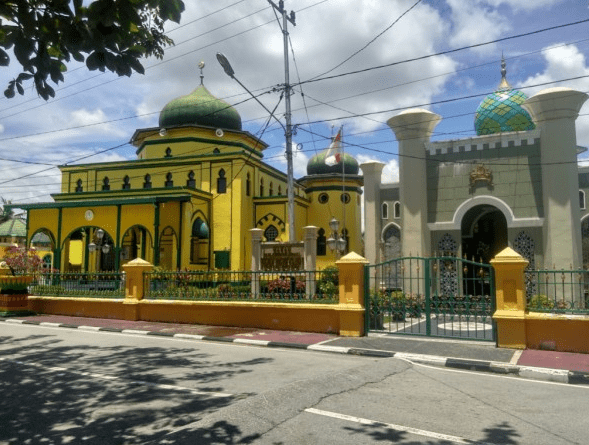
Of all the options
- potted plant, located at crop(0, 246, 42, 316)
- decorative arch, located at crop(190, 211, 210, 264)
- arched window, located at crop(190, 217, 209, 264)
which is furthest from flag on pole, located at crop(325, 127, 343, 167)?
potted plant, located at crop(0, 246, 42, 316)

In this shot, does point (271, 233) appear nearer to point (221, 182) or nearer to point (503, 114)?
point (221, 182)

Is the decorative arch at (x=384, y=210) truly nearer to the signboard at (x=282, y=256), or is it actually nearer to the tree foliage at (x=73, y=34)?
the signboard at (x=282, y=256)

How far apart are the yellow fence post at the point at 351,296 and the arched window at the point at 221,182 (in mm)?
18776

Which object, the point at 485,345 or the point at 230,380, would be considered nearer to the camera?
the point at 230,380

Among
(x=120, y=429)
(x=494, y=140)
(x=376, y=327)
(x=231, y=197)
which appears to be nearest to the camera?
(x=120, y=429)

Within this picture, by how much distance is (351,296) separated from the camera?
11367 mm

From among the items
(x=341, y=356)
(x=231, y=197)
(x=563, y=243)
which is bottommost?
(x=341, y=356)

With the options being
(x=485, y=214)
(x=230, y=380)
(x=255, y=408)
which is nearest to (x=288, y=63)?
(x=485, y=214)

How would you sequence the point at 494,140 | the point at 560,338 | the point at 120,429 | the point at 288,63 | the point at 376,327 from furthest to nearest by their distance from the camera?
the point at 288,63, the point at 494,140, the point at 376,327, the point at 560,338, the point at 120,429

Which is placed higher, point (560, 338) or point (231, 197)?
point (231, 197)

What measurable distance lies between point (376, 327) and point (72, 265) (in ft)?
89.0

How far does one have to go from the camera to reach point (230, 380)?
7.10 meters

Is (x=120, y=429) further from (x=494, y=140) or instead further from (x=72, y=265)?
(x=72, y=265)

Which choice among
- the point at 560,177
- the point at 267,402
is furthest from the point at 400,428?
the point at 560,177
